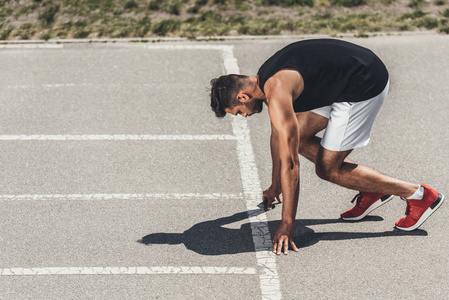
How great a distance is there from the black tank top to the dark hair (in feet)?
0.56

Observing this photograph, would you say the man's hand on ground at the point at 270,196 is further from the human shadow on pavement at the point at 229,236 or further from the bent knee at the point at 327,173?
the bent knee at the point at 327,173

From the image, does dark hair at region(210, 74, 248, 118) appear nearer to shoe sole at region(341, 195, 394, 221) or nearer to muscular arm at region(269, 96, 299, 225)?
muscular arm at region(269, 96, 299, 225)

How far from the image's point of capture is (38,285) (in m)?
4.39

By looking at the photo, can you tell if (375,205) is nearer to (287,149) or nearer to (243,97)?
(287,149)

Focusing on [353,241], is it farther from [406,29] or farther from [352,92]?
[406,29]

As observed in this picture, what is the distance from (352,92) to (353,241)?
119 cm

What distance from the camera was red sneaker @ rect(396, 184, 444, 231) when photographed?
4.83m

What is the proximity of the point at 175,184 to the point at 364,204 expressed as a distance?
167 cm

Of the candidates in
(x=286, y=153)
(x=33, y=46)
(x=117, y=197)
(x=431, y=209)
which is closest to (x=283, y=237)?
(x=286, y=153)

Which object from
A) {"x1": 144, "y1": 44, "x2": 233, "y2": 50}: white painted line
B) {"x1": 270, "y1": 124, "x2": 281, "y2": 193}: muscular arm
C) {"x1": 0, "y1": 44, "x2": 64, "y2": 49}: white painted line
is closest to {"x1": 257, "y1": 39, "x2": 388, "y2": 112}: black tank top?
{"x1": 270, "y1": 124, "x2": 281, "y2": 193}: muscular arm

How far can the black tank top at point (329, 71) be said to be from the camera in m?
4.36

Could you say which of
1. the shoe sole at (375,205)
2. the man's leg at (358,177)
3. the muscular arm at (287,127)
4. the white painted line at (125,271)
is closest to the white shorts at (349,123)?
the man's leg at (358,177)

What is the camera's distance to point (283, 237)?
15.2ft

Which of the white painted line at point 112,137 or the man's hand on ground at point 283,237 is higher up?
the man's hand on ground at point 283,237
